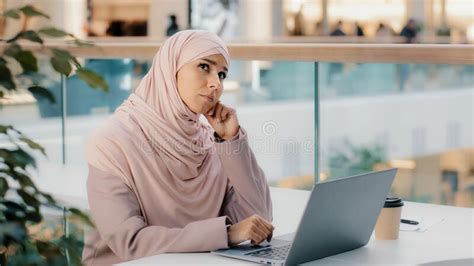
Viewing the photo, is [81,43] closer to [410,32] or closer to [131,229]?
[131,229]

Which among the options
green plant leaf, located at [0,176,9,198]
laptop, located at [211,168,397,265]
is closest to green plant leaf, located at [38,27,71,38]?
green plant leaf, located at [0,176,9,198]

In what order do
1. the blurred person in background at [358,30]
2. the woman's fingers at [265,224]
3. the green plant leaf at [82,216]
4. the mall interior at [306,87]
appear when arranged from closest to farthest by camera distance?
1. the green plant leaf at [82,216]
2. the woman's fingers at [265,224]
3. the mall interior at [306,87]
4. the blurred person in background at [358,30]

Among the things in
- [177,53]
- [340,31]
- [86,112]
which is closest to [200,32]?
[177,53]

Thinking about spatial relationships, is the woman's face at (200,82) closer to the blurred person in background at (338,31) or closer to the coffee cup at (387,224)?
the coffee cup at (387,224)

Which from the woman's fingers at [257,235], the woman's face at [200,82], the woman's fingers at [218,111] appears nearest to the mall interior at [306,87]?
the woman's face at [200,82]

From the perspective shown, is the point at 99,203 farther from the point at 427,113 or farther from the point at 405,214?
the point at 427,113

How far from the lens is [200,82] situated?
2.29m

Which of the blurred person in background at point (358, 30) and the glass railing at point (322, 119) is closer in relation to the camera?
the glass railing at point (322, 119)

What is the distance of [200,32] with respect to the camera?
232 centimetres

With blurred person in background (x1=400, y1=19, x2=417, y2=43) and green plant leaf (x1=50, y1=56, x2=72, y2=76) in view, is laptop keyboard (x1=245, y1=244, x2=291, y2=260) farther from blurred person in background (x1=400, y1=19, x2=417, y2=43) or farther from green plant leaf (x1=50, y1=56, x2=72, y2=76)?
blurred person in background (x1=400, y1=19, x2=417, y2=43)

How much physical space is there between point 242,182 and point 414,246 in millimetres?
517

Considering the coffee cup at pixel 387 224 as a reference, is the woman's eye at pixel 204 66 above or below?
above

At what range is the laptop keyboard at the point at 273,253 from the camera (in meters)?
1.85

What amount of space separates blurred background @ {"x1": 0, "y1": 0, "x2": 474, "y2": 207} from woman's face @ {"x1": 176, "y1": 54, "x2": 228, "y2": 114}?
39 centimetres
